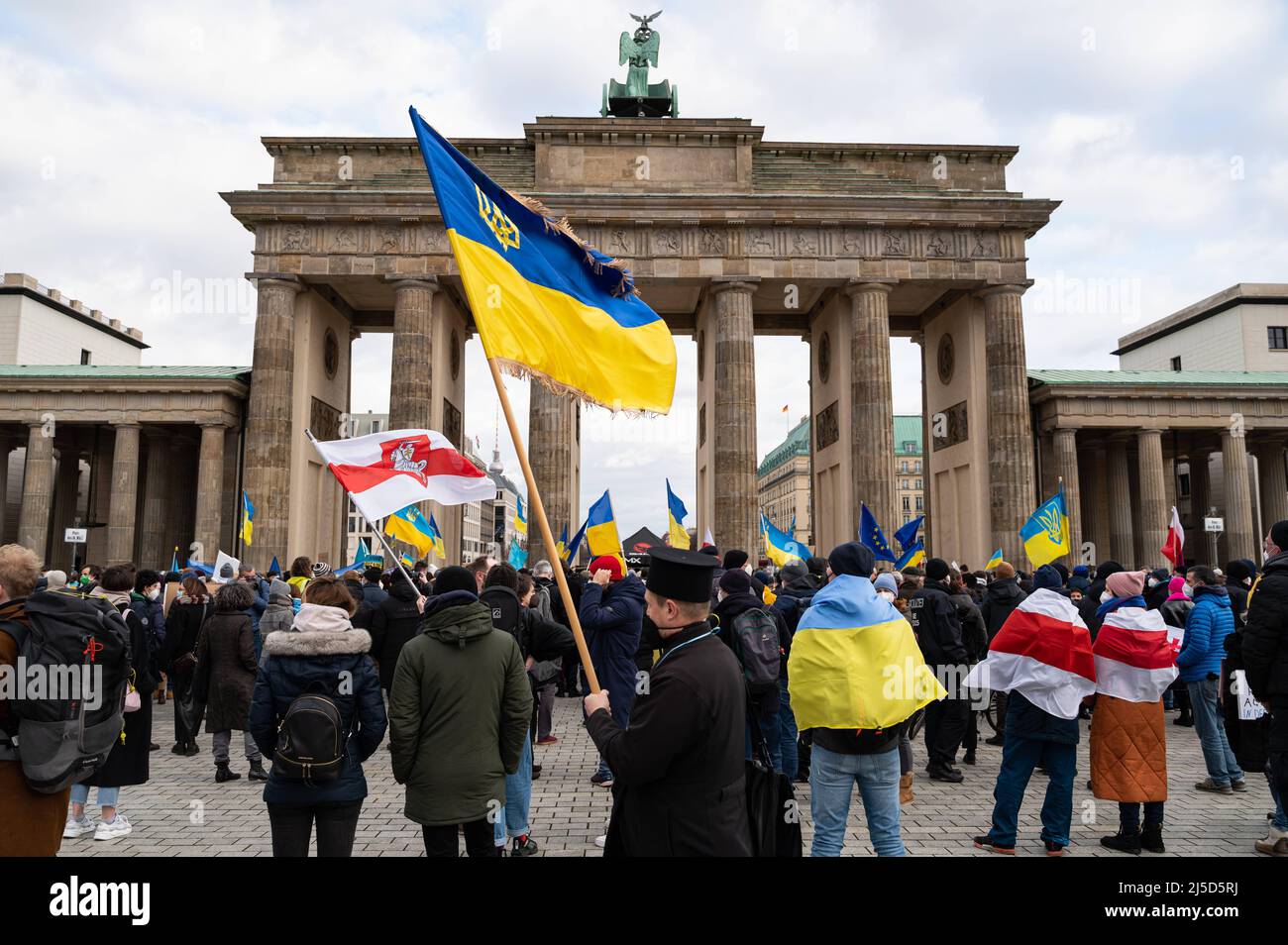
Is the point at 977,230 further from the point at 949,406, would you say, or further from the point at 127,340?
the point at 127,340

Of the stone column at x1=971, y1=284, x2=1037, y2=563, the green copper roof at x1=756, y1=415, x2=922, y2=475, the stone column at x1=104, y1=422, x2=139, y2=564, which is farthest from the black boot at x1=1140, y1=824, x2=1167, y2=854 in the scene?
the green copper roof at x1=756, y1=415, x2=922, y2=475

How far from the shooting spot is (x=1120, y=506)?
42188 mm

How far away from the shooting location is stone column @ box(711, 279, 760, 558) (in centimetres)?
3306

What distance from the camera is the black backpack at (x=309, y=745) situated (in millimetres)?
4344

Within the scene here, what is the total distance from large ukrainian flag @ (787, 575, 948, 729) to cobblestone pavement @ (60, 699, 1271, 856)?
7.09 ft

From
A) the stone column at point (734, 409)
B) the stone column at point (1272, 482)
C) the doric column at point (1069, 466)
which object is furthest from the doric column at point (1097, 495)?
the stone column at point (734, 409)

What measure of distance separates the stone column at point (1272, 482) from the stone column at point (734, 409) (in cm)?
3016

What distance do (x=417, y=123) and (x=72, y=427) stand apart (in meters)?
44.5

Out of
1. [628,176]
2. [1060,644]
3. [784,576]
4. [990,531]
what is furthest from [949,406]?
[1060,644]

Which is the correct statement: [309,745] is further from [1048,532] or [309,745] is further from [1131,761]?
[1048,532]

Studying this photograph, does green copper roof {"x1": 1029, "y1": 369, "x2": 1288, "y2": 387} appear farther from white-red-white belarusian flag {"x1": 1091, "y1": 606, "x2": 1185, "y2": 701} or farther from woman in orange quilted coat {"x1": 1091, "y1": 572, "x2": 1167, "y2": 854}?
woman in orange quilted coat {"x1": 1091, "y1": 572, "x2": 1167, "y2": 854}

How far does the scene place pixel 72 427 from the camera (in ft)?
135

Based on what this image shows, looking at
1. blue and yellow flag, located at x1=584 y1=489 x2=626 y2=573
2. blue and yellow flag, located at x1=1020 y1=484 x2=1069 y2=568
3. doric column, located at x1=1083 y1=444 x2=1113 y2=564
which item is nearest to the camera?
blue and yellow flag, located at x1=584 y1=489 x2=626 y2=573
